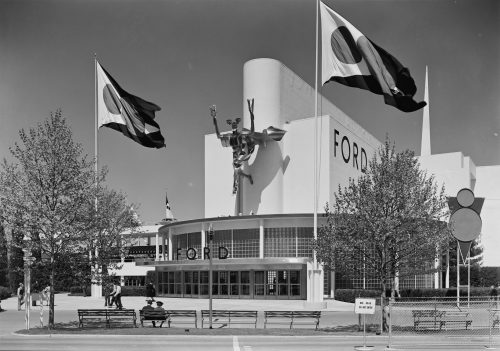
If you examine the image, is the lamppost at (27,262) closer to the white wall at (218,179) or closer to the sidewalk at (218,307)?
the sidewalk at (218,307)

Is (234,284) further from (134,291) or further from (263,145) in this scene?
(263,145)

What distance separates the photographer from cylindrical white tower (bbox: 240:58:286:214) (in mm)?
58719

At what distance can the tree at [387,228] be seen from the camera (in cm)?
2398

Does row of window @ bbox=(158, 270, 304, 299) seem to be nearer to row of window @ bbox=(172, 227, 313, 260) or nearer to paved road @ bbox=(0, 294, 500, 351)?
row of window @ bbox=(172, 227, 313, 260)

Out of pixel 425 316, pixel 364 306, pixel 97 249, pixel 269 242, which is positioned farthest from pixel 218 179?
pixel 364 306

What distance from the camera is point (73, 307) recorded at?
143 ft

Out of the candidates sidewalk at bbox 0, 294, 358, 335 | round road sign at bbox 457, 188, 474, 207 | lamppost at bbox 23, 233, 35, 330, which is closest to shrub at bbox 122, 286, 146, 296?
sidewalk at bbox 0, 294, 358, 335

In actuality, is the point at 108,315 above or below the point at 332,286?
above

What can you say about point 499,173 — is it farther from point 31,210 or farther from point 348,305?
point 31,210

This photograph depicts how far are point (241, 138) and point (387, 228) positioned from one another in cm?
3440

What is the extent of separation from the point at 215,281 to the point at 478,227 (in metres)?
24.3

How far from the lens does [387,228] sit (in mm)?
23531

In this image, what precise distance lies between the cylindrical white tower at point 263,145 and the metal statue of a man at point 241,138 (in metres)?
1.45

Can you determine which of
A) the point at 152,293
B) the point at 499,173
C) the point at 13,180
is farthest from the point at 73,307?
the point at 499,173
